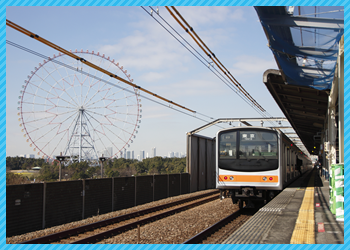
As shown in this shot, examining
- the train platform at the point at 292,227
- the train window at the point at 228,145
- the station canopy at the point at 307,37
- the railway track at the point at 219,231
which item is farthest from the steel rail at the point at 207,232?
the station canopy at the point at 307,37

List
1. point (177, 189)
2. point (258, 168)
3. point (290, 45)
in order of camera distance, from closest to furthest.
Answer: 1. point (290, 45)
2. point (258, 168)
3. point (177, 189)

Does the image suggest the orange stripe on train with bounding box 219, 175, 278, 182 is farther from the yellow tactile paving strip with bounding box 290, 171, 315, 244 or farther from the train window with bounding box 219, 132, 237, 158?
the yellow tactile paving strip with bounding box 290, 171, 315, 244

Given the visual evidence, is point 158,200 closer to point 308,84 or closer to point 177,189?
point 177,189

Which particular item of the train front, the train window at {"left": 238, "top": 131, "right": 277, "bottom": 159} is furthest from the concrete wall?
the train window at {"left": 238, "top": 131, "right": 277, "bottom": 159}

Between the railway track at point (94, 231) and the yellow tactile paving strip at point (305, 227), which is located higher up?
the yellow tactile paving strip at point (305, 227)

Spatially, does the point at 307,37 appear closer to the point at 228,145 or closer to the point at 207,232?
the point at 228,145

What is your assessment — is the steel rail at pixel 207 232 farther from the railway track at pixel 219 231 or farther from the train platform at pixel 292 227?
the train platform at pixel 292 227

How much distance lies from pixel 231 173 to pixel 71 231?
5.23 metres

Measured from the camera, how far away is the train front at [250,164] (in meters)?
10.6

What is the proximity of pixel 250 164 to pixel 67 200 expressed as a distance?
569 cm

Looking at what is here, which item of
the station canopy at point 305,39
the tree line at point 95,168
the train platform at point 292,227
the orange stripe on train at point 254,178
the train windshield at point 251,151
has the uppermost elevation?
the station canopy at point 305,39

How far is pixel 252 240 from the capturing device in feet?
16.9

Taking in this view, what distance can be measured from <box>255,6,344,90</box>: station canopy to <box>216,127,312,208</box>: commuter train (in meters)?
2.43

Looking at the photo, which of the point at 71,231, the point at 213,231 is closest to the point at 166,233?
the point at 213,231
